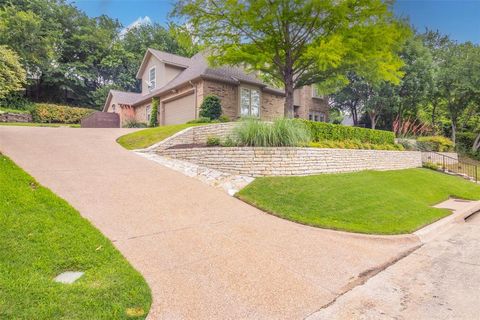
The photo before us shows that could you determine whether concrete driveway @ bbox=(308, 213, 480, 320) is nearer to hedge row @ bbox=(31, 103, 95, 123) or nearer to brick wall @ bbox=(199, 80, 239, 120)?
brick wall @ bbox=(199, 80, 239, 120)

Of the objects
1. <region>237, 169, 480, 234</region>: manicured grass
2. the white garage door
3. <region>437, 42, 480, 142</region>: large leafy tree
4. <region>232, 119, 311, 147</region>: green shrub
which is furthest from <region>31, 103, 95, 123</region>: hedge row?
<region>437, 42, 480, 142</region>: large leafy tree

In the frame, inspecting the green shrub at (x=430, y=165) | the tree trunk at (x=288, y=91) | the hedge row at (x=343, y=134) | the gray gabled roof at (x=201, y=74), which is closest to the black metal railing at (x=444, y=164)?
the green shrub at (x=430, y=165)

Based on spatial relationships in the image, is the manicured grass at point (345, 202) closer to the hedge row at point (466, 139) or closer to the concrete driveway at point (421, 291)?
the concrete driveway at point (421, 291)

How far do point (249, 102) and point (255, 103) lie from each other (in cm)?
54

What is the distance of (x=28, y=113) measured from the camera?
2591 centimetres

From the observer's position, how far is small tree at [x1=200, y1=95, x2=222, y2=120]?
17.0m

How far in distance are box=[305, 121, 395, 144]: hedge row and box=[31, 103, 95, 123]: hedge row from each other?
25.5m

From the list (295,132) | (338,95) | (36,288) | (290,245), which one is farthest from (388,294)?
(338,95)

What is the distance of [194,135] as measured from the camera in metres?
12.8

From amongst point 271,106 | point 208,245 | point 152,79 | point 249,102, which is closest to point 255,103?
point 249,102

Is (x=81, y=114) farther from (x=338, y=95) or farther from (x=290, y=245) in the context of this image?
(x=290, y=245)

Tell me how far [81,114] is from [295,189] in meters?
27.5

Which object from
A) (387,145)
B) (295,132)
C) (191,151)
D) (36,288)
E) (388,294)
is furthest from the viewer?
(387,145)

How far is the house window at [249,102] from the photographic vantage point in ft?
62.1
